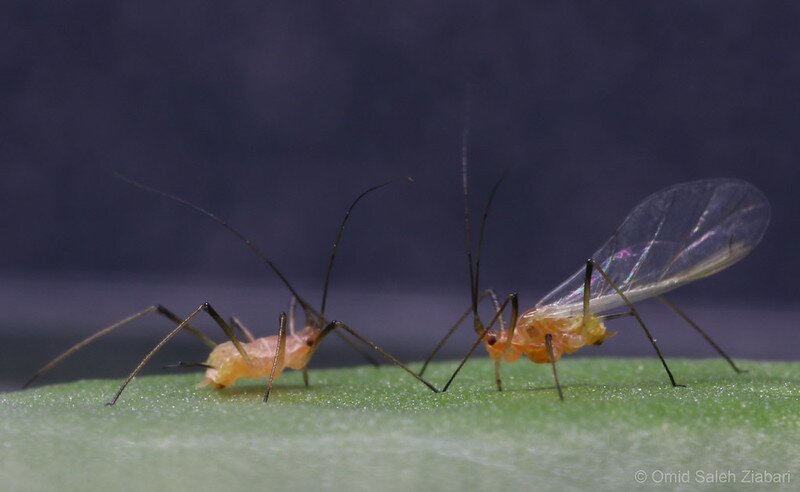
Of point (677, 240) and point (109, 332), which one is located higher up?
point (677, 240)

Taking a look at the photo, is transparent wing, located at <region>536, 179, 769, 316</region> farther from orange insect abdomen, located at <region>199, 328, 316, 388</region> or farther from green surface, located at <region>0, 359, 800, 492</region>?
green surface, located at <region>0, 359, 800, 492</region>

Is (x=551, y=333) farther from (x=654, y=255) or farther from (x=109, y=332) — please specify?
(x=109, y=332)

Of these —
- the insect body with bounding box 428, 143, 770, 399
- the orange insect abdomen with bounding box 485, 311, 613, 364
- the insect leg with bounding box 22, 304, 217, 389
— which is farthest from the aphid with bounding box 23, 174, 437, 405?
the insect body with bounding box 428, 143, 770, 399

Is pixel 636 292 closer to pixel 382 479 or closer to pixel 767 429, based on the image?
pixel 767 429

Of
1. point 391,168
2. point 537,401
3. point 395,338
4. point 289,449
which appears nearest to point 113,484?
point 289,449

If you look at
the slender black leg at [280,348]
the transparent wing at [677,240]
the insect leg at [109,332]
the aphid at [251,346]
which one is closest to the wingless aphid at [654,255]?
the transparent wing at [677,240]

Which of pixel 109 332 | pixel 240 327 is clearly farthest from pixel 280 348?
pixel 109 332

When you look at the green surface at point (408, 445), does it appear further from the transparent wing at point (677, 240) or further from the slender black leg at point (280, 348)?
the transparent wing at point (677, 240)
